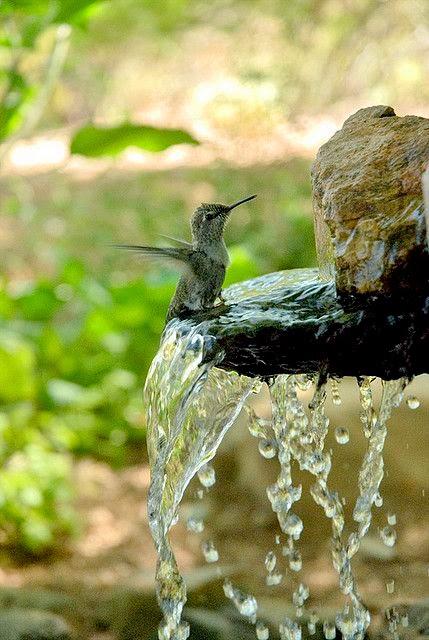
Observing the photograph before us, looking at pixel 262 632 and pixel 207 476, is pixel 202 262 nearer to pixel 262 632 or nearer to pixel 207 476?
pixel 207 476

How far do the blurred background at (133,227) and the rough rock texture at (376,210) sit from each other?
0.36 meters

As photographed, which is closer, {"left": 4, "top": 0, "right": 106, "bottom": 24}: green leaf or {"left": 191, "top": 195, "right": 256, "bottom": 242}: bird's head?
{"left": 191, "top": 195, "right": 256, "bottom": 242}: bird's head

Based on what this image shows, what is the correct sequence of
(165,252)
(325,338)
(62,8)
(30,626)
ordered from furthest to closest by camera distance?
(30,626) < (62,8) < (165,252) < (325,338)

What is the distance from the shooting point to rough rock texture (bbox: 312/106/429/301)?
146cm

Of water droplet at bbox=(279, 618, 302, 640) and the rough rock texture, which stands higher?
the rough rock texture

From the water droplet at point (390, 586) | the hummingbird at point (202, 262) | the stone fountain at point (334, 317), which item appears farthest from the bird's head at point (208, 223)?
the water droplet at point (390, 586)

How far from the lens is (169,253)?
1688 mm

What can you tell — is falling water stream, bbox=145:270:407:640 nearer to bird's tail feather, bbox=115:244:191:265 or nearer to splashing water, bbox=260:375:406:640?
splashing water, bbox=260:375:406:640

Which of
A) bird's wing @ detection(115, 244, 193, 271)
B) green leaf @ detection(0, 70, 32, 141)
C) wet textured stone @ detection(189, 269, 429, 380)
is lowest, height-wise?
wet textured stone @ detection(189, 269, 429, 380)

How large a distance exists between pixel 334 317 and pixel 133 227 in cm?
696

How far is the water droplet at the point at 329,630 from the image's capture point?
9.17ft

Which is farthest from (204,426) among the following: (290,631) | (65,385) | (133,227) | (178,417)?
(133,227)

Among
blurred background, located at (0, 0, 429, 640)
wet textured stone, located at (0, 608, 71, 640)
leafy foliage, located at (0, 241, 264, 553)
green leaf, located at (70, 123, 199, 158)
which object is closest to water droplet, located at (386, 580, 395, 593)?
blurred background, located at (0, 0, 429, 640)

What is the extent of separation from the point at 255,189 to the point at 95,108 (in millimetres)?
3028
